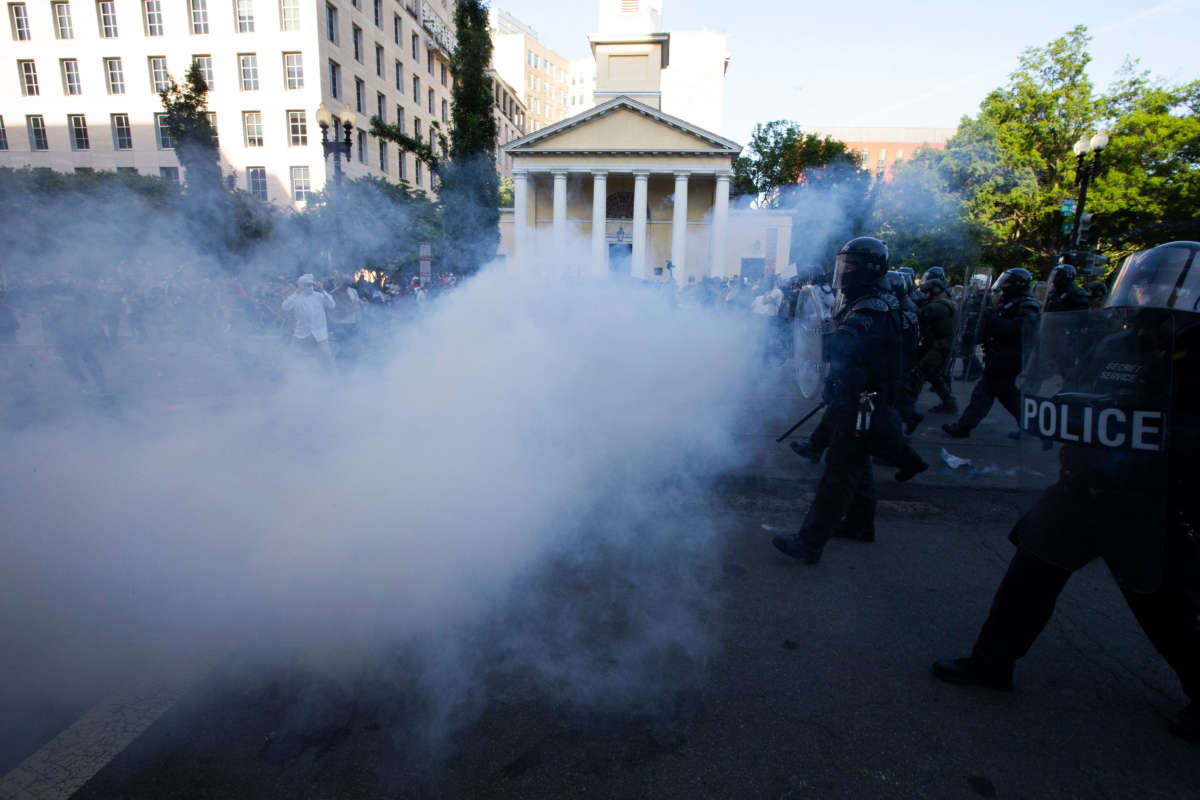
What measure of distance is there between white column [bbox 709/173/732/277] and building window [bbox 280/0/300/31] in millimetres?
19531

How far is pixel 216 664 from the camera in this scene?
7.44 feet

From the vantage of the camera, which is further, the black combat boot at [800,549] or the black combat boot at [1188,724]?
the black combat boot at [800,549]

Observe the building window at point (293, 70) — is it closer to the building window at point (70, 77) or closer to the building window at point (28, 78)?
the building window at point (70, 77)

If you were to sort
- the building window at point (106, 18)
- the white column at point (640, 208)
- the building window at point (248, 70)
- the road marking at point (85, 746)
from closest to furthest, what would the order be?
the road marking at point (85, 746) < the building window at point (106, 18) < the building window at point (248, 70) < the white column at point (640, 208)

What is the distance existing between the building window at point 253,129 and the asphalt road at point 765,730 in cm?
3719

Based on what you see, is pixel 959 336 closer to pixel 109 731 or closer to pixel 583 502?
pixel 583 502

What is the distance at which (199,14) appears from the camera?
57.2ft

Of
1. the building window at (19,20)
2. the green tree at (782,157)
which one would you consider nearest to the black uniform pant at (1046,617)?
the building window at (19,20)

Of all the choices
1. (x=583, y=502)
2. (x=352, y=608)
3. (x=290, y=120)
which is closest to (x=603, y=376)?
(x=583, y=502)

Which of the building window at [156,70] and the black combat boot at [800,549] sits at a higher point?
the building window at [156,70]

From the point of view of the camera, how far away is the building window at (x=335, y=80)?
98.2 ft

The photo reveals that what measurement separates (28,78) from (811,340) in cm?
652

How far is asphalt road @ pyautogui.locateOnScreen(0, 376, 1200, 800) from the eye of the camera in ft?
5.76

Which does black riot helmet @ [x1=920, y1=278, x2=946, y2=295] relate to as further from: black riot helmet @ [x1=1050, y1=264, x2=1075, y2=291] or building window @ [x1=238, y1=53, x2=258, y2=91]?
building window @ [x1=238, y1=53, x2=258, y2=91]
